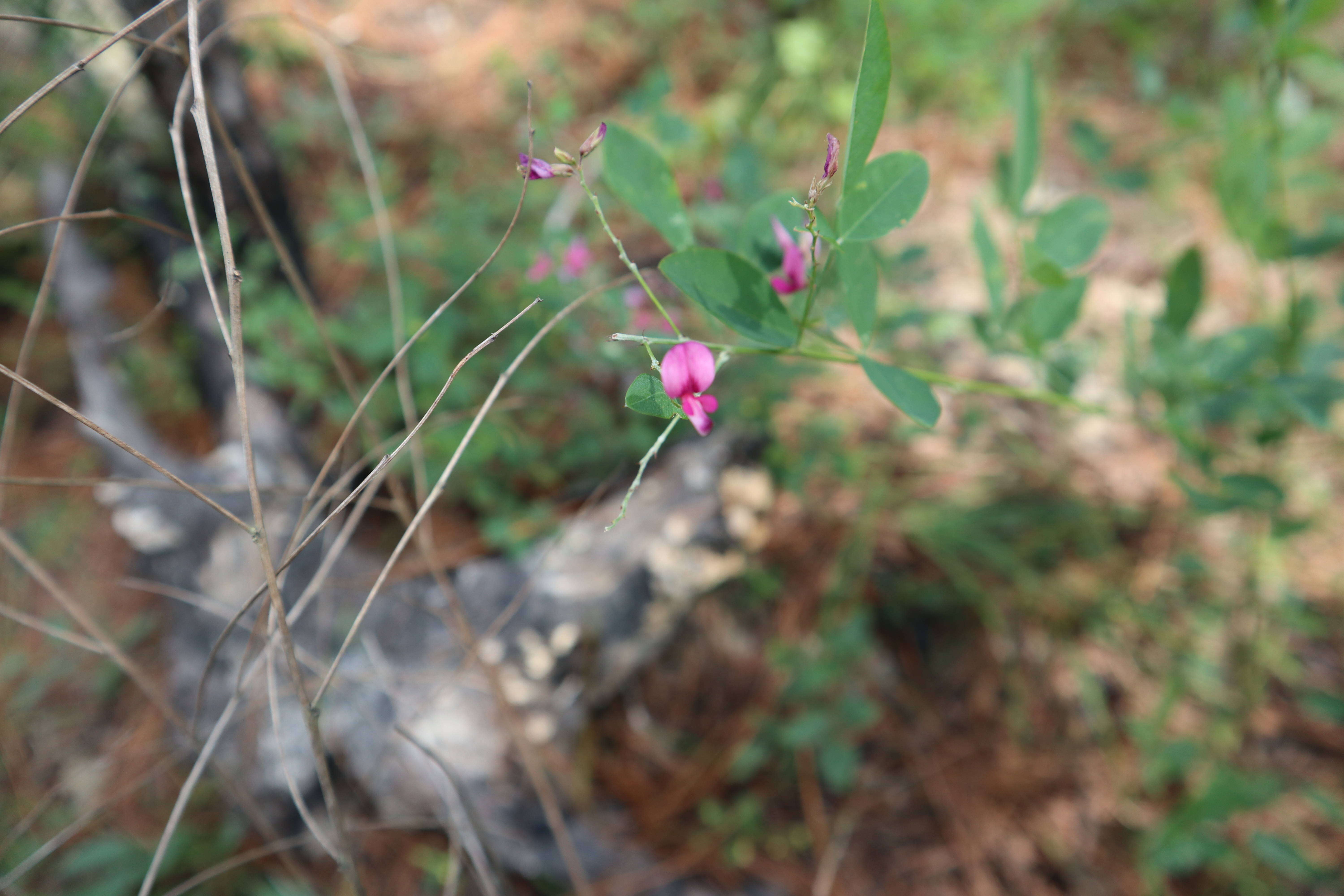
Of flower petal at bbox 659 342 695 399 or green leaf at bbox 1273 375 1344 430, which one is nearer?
flower petal at bbox 659 342 695 399

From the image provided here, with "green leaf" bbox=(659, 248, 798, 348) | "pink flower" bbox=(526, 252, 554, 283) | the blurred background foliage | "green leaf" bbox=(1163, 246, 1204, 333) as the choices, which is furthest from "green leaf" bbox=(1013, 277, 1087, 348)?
"pink flower" bbox=(526, 252, 554, 283)

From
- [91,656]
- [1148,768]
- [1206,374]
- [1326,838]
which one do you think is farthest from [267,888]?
[1326,838]

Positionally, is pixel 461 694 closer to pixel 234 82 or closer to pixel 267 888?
pixel 267 888

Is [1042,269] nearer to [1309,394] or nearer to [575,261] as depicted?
[1309,394]

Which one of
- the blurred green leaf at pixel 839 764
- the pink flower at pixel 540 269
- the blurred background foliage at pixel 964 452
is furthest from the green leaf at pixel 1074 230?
the blurred green leaf at pixel 839 764

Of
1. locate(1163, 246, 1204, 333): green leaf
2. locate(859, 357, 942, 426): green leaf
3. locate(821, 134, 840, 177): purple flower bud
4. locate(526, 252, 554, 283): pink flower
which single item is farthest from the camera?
locate(526, 252, 554, 283): pink flower

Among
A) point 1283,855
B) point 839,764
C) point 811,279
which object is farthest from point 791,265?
point 1283,855

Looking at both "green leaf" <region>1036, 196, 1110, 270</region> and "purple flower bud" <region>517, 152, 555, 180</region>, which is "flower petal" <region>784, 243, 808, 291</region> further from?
"green leaf" <region>1036, 196, 1110, 270</region>
